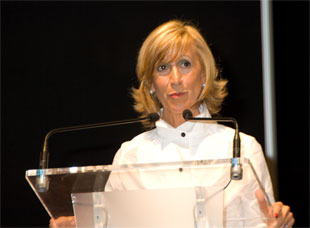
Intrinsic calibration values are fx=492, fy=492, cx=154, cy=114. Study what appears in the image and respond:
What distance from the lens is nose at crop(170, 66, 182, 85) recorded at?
2020 mm

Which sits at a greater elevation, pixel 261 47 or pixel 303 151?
pixel 261 47

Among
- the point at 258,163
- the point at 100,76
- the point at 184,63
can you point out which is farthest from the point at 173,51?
the point at 100,76

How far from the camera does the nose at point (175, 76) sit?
202cm

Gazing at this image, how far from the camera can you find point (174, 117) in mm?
2088

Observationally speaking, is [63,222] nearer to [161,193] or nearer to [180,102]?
[161,193]

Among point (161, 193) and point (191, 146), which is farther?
point (191, 146)

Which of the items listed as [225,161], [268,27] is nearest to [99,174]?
[225,161]

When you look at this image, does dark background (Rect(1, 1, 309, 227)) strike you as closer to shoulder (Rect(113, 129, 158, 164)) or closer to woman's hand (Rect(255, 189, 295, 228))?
shoulder (Rect(113, 129, 158, 164))

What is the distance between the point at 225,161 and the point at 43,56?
6.10 feet

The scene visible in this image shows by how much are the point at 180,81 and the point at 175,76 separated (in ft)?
0.10

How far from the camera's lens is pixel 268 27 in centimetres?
288

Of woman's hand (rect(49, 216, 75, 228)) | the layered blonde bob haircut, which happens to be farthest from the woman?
woman's hand (rect(49, 216, 75, 228))

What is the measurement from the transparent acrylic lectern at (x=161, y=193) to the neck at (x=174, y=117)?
0.77 m

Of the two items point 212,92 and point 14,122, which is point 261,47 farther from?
point 14,122
